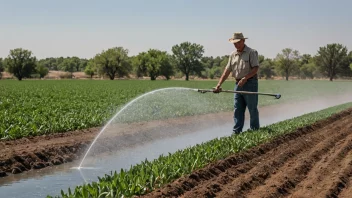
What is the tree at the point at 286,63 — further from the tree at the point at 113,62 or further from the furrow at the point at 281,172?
the furrow at the point at 281,172

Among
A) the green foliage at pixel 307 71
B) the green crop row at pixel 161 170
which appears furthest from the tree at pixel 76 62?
the green crop row at pixel 161 170

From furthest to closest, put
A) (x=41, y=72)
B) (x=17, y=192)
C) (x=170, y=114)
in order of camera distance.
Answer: (x=41, y=72)
(x=170, y=114)
(x=17, y=192)

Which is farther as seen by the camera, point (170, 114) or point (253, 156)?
point (170, 114)

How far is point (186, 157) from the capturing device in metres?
6.64

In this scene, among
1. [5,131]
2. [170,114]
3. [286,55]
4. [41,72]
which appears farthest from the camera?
[41,72]

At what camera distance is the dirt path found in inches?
211

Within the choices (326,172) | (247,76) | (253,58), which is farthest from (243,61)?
(326,172)

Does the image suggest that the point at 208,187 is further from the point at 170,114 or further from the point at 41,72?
the point at 41,72

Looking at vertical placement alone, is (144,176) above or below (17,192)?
above

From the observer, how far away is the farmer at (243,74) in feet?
31.9

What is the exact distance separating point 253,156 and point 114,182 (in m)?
3.45

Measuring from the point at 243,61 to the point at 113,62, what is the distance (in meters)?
105

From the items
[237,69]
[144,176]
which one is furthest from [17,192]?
[237,69]

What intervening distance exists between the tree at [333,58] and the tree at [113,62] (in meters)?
53.9
